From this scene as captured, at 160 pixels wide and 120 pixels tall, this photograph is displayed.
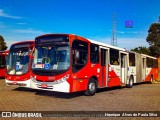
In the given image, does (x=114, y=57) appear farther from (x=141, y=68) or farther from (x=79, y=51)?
(x=141, y=68)

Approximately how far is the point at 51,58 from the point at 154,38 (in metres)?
53.5

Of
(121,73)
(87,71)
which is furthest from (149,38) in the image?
(87,71)

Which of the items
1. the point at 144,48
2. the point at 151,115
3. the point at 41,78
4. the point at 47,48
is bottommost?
the point at 151,115

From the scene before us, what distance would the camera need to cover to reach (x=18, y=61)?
51.5 feet

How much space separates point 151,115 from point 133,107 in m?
1.67

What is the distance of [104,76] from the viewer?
51.9 feet

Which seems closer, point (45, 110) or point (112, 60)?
point (45, 110)

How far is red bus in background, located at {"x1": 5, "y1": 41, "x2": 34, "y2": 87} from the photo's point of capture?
15.1 meters

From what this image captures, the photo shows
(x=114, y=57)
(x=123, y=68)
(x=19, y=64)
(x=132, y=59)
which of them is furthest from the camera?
(x=132, y=59)

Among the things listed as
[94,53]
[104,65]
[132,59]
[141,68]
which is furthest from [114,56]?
[141,68]

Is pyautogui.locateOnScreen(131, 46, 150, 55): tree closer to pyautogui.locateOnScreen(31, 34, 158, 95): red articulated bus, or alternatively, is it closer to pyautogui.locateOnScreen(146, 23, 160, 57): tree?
pyautogui.locateOnScreen(146, 23, 160, 57): tree

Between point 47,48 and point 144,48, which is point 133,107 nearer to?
point 47,48

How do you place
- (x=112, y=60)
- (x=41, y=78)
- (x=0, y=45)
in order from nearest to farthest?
(x=41, y=78) → (x=112, y=60) → (x=0, y=45)

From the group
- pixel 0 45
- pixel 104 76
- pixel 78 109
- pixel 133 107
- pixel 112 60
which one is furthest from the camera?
pixel 0 45
